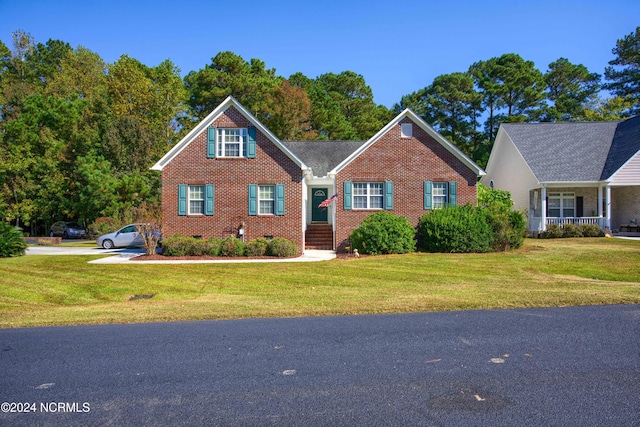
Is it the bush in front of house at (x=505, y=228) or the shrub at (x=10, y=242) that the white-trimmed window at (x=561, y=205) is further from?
the shrub at (x=10, y=242)

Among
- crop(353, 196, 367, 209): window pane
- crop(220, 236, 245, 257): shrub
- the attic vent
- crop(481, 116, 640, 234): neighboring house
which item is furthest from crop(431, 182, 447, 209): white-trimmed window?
crop(220, 236, 245, 257): shrub

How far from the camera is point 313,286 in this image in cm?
1163

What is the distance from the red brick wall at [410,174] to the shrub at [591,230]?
294 inches

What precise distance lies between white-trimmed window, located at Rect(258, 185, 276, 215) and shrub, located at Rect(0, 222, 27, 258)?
1045 centimetres

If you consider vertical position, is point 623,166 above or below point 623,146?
below

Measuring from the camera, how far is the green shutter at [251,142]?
20.3 metres

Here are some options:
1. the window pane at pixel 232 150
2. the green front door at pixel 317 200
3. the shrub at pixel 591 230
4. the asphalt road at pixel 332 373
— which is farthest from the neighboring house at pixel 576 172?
the asphalt road at pixel 332 373

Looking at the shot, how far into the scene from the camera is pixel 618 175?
77.7 ft

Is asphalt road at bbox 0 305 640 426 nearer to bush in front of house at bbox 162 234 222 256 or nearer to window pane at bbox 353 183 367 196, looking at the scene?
Result: bush in front of house at bbox 162 234 222 256

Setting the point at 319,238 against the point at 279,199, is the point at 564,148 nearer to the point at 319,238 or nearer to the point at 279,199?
the point at 319,238

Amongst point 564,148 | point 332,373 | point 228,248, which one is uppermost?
point 564,148

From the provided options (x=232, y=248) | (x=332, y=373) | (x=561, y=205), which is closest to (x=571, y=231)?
(x=561, y=205)

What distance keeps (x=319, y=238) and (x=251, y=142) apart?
5.87m

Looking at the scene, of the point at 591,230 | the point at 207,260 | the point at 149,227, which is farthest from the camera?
the point at 591,230
